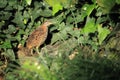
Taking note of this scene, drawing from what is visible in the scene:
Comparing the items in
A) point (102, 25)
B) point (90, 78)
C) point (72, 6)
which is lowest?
point (90, 78)

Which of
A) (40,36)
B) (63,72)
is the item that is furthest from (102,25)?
(63,72)

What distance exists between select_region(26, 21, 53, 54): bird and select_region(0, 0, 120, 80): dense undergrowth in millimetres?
121

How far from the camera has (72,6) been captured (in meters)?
4.93

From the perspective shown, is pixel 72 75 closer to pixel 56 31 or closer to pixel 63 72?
pixel 63 72

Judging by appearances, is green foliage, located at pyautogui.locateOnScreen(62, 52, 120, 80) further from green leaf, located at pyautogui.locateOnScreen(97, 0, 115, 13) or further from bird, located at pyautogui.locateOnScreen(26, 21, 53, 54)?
bird, located at pyautogui.locateOnScreen(26, 21, 53, 54)

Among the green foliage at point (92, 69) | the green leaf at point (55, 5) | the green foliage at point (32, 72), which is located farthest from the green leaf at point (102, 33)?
the green foliage at point (32, 72)

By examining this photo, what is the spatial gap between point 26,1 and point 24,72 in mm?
1216

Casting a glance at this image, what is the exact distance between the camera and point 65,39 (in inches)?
195

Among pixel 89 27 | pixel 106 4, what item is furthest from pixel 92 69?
pixel 89 27

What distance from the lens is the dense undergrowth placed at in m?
3.87

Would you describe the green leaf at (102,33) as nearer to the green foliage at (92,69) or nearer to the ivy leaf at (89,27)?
the ivy leaf at (89,27)

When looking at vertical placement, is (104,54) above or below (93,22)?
below

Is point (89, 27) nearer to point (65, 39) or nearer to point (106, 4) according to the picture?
point (65, 39)

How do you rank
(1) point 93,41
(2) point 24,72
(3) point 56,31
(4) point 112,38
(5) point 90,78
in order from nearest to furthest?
(5) point 90,78, (2) point 24,72, (4) point 112,38, (1) point 93,41, (3) point 56,31
